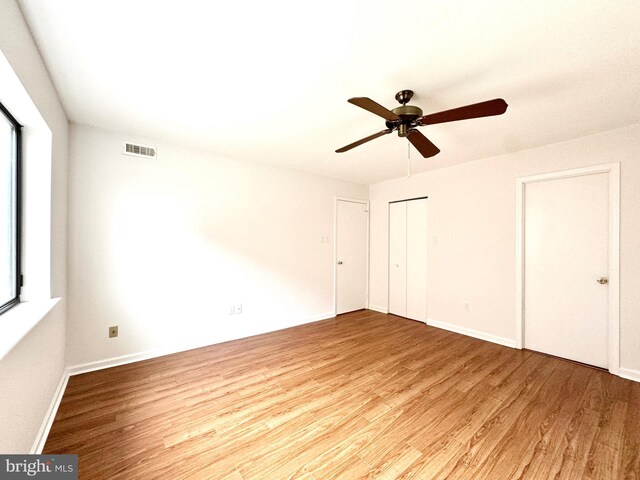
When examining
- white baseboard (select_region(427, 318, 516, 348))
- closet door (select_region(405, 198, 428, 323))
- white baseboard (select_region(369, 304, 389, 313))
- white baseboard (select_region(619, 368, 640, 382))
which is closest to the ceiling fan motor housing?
closet door (select_region(405, 198, 428, 323))

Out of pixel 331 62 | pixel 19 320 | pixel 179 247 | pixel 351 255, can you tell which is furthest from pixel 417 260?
pixel 19 320

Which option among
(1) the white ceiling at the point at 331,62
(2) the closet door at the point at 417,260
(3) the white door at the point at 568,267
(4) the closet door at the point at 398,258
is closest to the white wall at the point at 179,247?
(1) the white ceiling at the point at 331,62

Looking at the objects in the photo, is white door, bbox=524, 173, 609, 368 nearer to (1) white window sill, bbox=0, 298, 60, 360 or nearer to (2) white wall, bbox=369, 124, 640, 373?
(2) white wall, bbox=369, 124, 640, 373

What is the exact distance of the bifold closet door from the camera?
13.4ft

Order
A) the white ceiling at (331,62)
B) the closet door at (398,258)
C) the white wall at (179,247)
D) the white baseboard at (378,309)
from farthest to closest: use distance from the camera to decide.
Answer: the white baseboard at (378,309), the closet door at (398,258), the white wall at (179,247), the white ceiling at (331,62)

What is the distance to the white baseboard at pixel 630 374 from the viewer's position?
7.64 feet

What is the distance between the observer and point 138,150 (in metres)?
2.69

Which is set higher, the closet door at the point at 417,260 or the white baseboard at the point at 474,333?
the closet door at the point at 417,260

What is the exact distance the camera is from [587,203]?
2.68 meters

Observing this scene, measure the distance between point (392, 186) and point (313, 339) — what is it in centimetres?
296

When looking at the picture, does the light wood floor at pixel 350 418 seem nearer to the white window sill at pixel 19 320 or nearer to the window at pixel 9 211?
the white window sill at pixel 19 320

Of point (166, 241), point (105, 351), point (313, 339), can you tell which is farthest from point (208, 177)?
point (313, 339)

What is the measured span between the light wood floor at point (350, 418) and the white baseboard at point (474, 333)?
269 mm

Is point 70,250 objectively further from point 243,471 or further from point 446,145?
point 446,145
